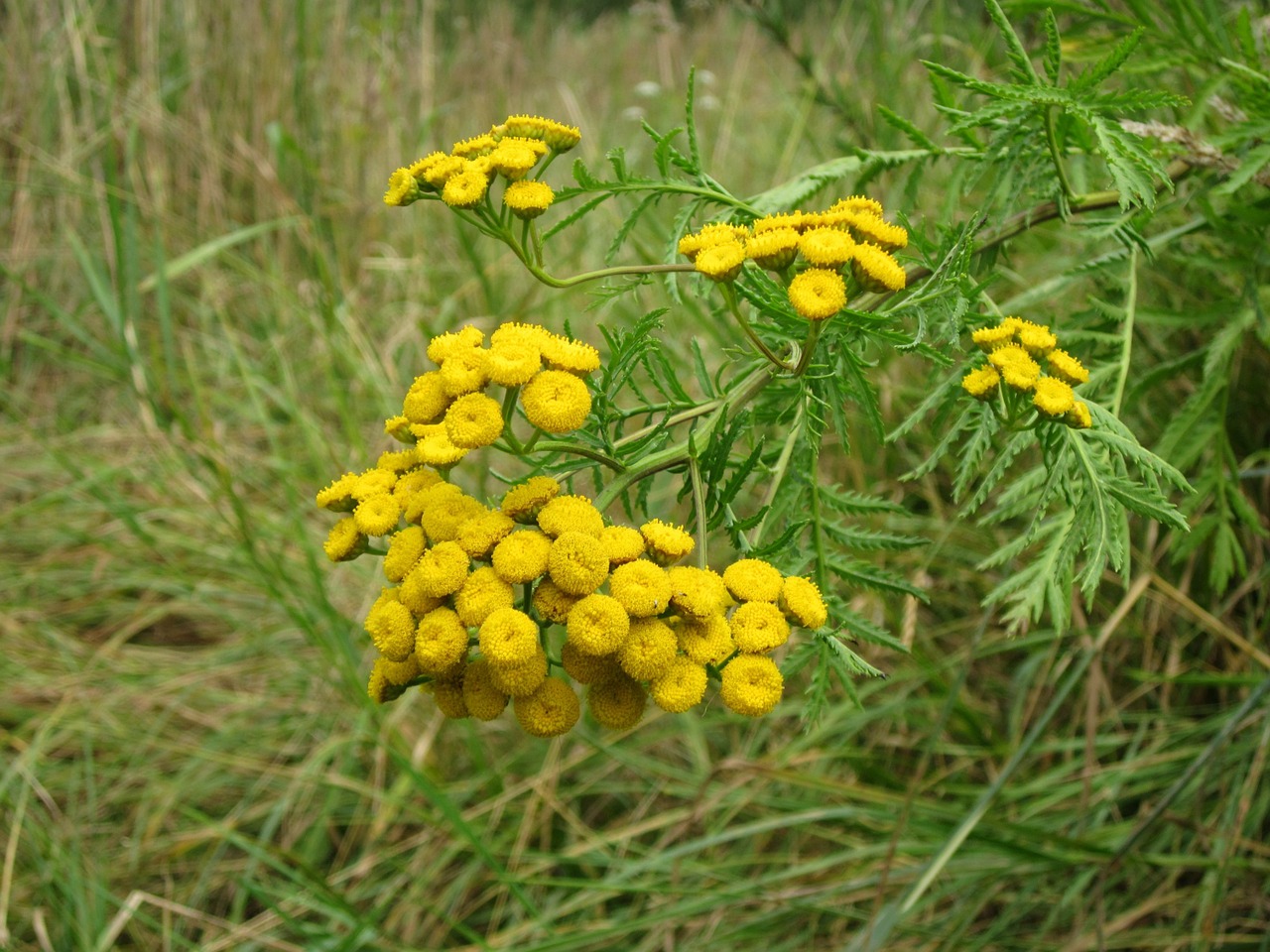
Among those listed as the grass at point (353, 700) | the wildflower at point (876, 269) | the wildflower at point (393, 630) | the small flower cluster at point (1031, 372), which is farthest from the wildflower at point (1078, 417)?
the grass at point (353, 700)

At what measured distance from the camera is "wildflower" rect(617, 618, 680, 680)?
0.91m

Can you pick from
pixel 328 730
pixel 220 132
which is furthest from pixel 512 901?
pixel 220 132

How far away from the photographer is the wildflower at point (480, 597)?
2.97 ft

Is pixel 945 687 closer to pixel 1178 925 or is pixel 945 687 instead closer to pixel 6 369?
pixel 1178 925

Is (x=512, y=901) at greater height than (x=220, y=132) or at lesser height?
lesser

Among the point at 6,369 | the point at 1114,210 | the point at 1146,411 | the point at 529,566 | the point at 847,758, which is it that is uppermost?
the point at 1114,210

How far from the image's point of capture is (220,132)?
4.55 m

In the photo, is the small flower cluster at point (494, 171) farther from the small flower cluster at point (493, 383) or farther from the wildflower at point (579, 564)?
the wildflower at point (579, 564)

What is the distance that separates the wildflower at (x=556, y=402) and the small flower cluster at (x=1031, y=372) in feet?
1.32

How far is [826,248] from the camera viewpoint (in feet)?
3.22

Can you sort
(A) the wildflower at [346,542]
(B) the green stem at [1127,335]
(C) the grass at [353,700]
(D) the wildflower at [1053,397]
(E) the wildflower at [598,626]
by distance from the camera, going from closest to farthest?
(E) the wildflower at [598,626], (D) the wildflower at [1053,397], (A) the wildflower at [346,542], (B) the green stem at [1127,335], (C) the grass at [353,700]

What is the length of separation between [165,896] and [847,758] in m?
1.86

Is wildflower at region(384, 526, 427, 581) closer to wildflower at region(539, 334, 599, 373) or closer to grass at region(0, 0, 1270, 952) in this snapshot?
wildflower at region(539, 334, 599, 373)

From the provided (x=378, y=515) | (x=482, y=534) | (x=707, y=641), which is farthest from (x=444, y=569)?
(x=707, y=641)
